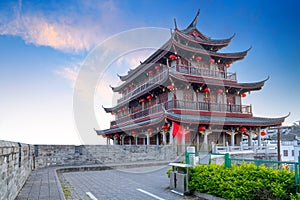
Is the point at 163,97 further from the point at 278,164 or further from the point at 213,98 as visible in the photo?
the point at 278,164

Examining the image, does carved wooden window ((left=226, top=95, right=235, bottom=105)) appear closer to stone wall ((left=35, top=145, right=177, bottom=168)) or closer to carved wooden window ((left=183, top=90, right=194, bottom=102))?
carved wooden window ((left=183, top=90, right=194, bottom=102))

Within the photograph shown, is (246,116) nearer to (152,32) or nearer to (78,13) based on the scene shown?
(152,32)

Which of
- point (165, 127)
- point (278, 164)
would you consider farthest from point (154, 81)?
point (278, 164)

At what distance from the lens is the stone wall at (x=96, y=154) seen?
14250 mm

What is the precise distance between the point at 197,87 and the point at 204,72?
70.5 inches

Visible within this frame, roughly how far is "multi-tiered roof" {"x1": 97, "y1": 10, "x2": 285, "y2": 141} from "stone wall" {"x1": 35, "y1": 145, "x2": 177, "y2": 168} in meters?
2.49

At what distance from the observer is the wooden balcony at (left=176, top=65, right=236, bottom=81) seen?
2244 centimetres

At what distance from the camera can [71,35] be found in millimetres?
15078

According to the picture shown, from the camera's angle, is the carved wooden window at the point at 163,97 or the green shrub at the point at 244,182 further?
the carved wooden window at the point at 163,97

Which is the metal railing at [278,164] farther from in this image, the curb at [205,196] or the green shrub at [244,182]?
the curb at [205,196]

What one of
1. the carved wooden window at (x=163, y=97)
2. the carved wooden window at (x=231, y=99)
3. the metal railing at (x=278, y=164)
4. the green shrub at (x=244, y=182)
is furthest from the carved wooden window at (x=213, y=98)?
the metal railing at (x=278, y=164)

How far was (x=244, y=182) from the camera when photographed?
5.88 metres

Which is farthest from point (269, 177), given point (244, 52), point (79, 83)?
point (244, 52)

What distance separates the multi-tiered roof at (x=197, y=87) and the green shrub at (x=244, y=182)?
11.3 metres
